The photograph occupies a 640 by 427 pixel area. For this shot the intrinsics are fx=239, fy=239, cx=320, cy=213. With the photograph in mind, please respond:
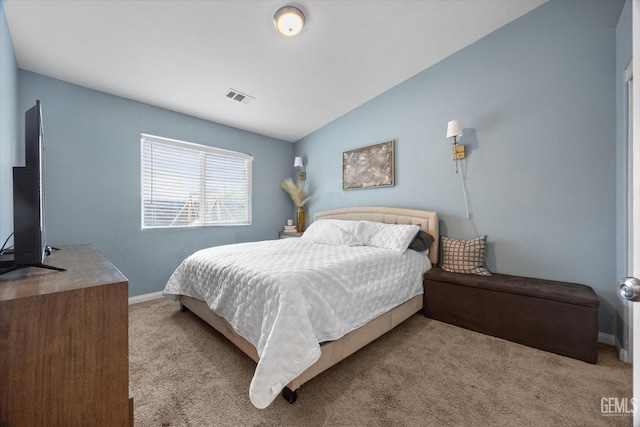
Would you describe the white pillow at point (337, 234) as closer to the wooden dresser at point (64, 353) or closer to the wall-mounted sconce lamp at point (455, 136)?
the wall-mounted sconce lamp at point (455, 136)

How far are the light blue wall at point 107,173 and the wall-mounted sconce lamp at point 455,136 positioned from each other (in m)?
3.11

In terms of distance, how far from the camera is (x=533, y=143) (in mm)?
2234

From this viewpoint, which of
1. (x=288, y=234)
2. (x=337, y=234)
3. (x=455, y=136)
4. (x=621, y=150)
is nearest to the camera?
(x=621, y=150)

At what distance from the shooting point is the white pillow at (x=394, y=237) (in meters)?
2.48

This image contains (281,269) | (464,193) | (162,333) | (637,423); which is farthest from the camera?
(464,193)

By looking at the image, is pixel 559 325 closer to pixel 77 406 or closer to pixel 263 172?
pixel 77 406

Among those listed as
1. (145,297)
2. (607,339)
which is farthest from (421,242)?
(145,297)

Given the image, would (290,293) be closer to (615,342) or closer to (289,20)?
(289,20)

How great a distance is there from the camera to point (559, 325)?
1.77 meters

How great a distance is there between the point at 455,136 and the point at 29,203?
3.11 meters

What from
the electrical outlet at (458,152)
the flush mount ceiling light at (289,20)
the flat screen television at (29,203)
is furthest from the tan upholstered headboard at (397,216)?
the flat screen television at (29,203)

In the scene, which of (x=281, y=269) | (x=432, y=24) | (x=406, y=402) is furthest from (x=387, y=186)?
(x=406, y=402)

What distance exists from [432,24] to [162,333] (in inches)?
149

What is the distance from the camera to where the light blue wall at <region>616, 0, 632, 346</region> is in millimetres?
1717
